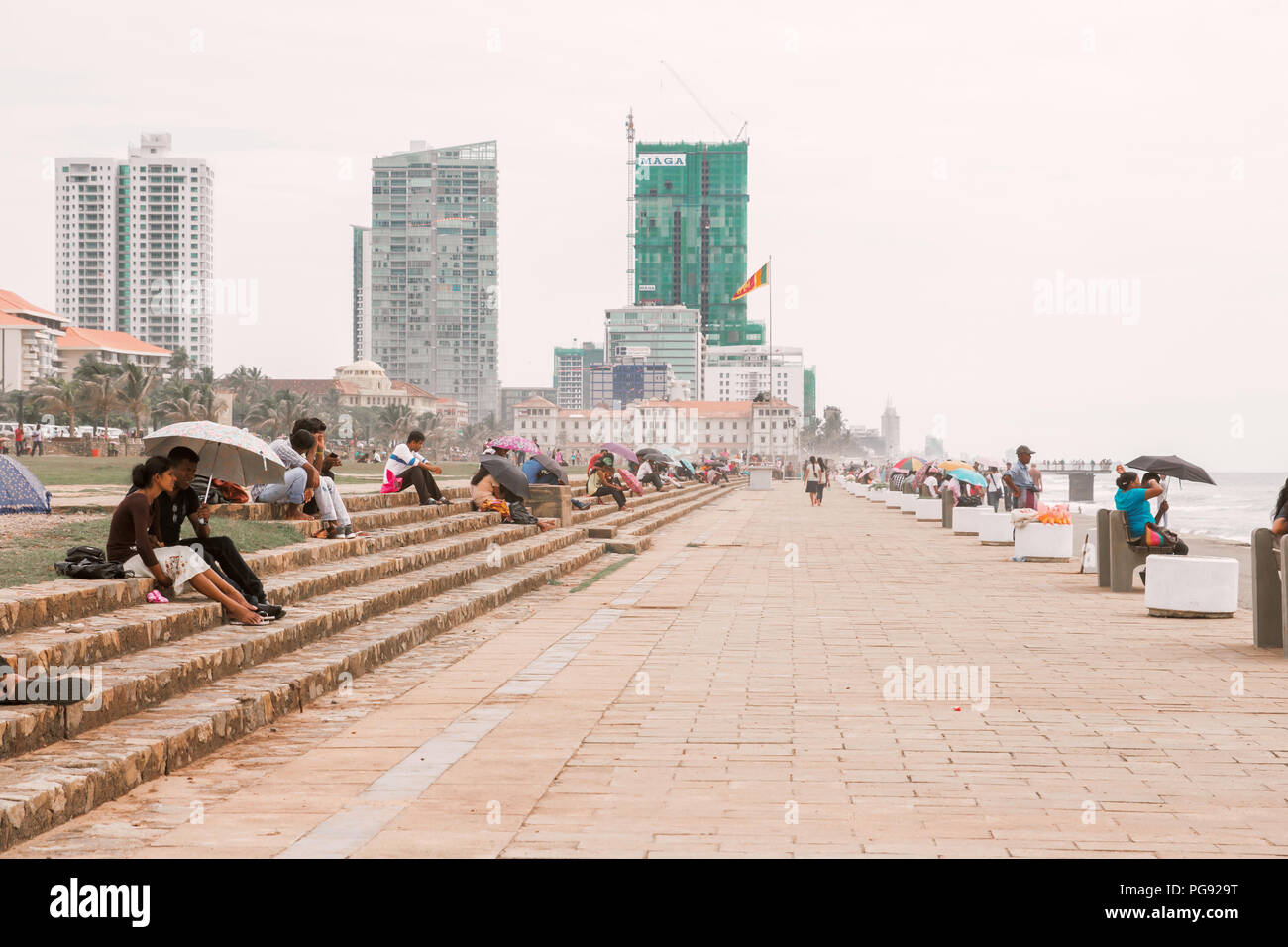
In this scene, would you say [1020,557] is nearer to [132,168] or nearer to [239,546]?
[239,546]

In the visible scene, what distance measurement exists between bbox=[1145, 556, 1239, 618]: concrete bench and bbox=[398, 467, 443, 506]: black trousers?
10.3 metres

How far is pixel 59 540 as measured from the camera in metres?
10.7

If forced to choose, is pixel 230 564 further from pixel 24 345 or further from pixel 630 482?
pixel 24 345

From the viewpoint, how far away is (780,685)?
25.9 ft

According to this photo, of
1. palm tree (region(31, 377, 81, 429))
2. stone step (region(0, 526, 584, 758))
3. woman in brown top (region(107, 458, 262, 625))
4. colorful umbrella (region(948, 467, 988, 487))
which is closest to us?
stone step (region(0, 526, 584, 758))

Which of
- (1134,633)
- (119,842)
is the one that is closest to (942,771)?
(119,842)

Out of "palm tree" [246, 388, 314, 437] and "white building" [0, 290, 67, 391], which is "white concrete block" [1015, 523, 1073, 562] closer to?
"palm tree" [246, 388, 314, 437]

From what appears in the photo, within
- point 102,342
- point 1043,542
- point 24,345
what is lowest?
point 1043,542

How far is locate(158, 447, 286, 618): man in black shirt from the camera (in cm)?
853

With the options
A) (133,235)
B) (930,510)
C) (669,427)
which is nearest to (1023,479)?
(930,510)

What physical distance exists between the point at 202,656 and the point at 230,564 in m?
1.81

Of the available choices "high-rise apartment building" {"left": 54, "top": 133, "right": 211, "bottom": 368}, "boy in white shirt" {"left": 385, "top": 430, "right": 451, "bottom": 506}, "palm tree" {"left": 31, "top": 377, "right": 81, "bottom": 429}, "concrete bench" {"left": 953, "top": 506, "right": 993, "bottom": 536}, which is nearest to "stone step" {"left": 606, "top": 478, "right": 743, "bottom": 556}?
"boy in white shirt" {"left": 385, "top": 430, "right": 451, "bottom": 506}

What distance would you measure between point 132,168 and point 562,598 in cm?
18426
